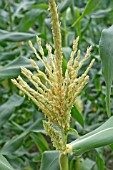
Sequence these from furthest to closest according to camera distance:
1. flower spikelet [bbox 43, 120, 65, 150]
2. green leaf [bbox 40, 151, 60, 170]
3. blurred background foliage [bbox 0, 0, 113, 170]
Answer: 1. blurred background foliage [bbox 0, 0, 113, 170]
2. green leaf [bbox 40, 151, 60, 170]
3. flower spikelet [bbox 43, 120, 65, 150]

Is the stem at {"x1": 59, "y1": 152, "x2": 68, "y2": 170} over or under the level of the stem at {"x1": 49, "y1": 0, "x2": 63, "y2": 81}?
under

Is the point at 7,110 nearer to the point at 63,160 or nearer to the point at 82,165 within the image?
the point at 82,165

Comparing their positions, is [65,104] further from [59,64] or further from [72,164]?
[72,164]

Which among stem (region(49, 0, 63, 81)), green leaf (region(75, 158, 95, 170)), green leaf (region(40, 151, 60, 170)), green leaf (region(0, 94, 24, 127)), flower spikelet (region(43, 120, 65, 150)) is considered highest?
stem (region(49, 0, 63, 81))

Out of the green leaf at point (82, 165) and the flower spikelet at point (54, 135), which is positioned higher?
the flower spikelet at point (54, 135)

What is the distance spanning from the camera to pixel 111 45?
1.23m

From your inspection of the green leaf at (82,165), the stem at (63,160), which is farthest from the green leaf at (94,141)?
the green leaf at (82,165)

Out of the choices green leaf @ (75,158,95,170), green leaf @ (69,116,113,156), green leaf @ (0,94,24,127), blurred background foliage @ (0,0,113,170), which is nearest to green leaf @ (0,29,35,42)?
blurred background foliage @ (0,0,113,170)

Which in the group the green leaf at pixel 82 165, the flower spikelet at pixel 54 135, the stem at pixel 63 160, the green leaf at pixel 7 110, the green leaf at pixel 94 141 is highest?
the flower spikelet at pixel 54 135

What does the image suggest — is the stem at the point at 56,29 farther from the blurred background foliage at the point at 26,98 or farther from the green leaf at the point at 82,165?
the green leaf at the point at 82,165

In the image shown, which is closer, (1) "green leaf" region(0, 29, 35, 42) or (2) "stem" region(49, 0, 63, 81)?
(2) "stem" region(49, 0, 63, 81)

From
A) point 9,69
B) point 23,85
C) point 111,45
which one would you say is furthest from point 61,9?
point 23,85

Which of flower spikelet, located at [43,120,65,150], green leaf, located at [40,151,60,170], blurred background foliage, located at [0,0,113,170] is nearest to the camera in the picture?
flower spikelet, located at [43,120,65,150]

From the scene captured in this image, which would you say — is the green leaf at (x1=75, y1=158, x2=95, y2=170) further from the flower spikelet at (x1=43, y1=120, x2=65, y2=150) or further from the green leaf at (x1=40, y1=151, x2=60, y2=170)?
the flower spikelet at (x1=43, y1=120, x2=65, y2=150)
